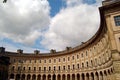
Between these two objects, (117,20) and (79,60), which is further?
(79,60)

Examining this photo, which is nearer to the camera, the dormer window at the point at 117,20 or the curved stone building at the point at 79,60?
the dormer window at the point at 117,20

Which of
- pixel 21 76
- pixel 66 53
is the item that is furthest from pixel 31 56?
pixel 66 53

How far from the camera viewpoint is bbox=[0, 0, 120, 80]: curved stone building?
28.4 metres

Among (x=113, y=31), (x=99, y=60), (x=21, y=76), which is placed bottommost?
(x=21, y=76)

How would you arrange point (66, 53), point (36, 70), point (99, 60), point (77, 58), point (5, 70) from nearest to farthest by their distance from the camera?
point (5, 70), point (99, 60), point (77, 58), point (66, 53), point (36, 70)

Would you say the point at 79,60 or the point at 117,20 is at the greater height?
the point at 117,20

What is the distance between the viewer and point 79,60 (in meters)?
60.2

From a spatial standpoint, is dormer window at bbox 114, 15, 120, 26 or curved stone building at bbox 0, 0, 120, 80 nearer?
dormer window at bbox 114, 15, 120, 26

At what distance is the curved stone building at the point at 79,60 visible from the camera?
93.3 ft

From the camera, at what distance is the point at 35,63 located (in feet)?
245

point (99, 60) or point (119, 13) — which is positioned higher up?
point (119, 13)

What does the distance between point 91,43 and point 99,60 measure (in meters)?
8.79

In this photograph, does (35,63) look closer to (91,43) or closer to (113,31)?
(91,43)

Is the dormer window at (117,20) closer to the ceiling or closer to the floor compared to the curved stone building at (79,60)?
closer to the ceiling
